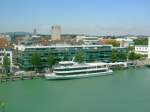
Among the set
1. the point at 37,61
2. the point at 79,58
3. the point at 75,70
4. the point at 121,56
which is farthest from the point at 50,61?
the point at 121,56

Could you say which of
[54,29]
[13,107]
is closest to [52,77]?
[13,107]

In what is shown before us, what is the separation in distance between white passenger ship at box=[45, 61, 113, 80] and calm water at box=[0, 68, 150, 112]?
313mm

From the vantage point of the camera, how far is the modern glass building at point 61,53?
38.2ft

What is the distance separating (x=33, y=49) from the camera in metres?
11.8

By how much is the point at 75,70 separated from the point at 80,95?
266 centimetres

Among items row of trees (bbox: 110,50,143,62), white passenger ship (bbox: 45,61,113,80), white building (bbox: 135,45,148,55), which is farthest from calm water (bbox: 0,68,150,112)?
white building (bbox: 135,45,148,55)

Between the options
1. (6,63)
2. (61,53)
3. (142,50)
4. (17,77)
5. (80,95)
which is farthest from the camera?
(142,50)

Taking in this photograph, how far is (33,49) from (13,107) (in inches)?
217

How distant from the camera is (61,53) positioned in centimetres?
1234

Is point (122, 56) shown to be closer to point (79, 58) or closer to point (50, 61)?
point (79, 58)

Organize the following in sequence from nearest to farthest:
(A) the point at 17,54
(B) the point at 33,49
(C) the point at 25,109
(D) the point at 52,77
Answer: (C) the point at 25,109, (D) the point at 52,77, (B) the point at 33,49, (A) the point at 17,54

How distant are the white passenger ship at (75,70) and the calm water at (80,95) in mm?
313

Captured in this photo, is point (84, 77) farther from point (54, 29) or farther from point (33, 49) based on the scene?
point (54, 29)

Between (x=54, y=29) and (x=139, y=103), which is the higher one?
(x=54, y=29)
